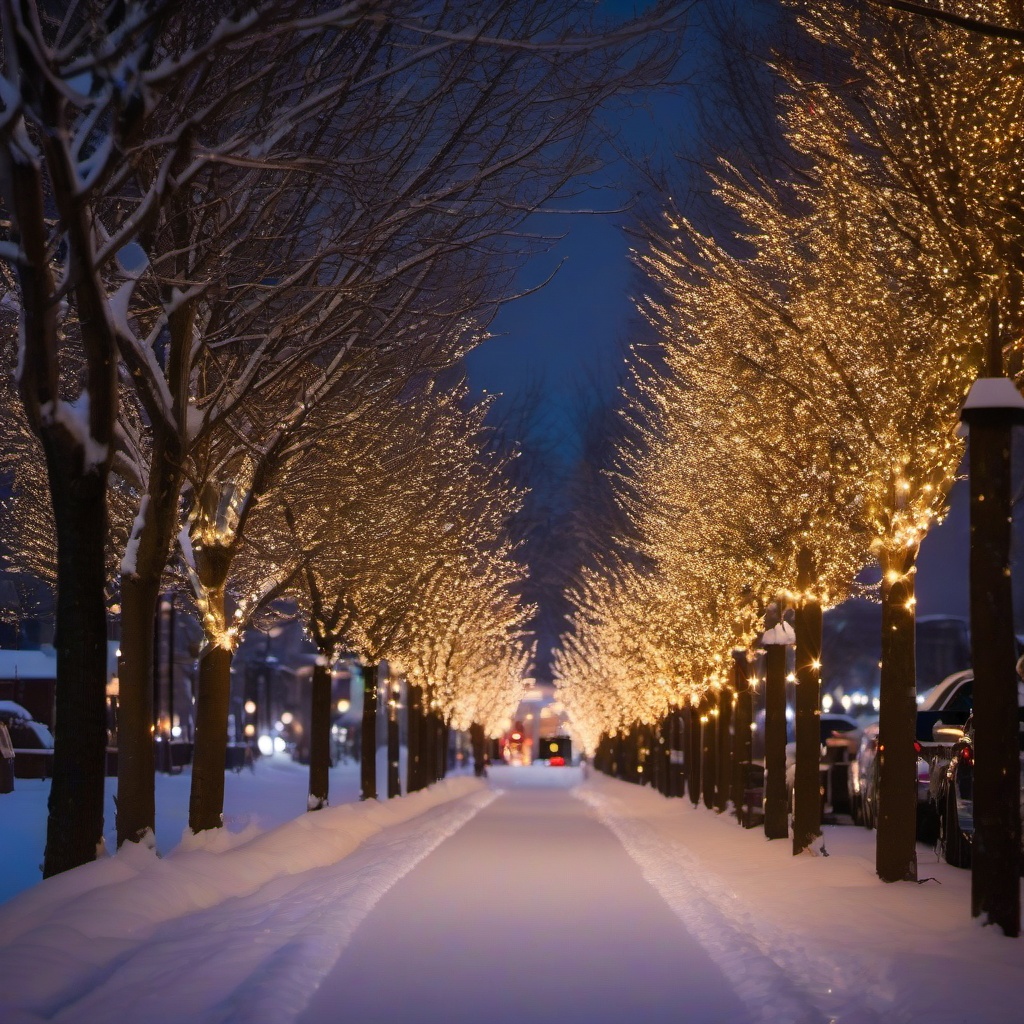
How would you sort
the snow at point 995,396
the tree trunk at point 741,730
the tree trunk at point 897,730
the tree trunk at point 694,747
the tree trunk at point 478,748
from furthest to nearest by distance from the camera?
the tree trunk at point 478,748
the tree trunk at point 694,747
the tree trunk at point 741,730
the tree trunk at point 897,730
the snow at point 995,396

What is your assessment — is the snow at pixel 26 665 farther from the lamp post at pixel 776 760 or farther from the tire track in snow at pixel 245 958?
the tire track in snow at pixel 245 958

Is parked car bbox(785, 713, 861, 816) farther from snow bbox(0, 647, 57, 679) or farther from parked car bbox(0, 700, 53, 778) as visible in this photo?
snow bbox(0, 647, 57, 679)

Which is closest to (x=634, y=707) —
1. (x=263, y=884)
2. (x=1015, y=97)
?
(x=263, y=884)

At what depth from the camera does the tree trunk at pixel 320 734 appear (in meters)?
29.0

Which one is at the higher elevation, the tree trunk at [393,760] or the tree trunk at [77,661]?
the tree trunk at [77,661]

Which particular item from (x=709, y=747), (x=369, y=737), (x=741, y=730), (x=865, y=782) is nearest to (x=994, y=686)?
(x=865, y=782)

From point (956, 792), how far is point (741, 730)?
13.2 metres

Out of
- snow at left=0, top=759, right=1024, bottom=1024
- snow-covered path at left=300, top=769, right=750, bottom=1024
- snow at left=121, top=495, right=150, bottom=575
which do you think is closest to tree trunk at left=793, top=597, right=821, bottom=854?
snow at left=0, top=759, right=1024, bottom=1024

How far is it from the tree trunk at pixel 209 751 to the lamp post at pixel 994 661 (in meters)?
11.1

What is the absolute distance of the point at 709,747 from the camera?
122 feet

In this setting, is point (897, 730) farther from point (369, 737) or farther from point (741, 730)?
point (369, 737)

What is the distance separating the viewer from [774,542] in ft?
69.1

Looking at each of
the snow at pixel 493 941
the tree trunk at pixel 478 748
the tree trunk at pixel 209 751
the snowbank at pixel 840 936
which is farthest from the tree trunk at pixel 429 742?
the snow at pixel 493 941

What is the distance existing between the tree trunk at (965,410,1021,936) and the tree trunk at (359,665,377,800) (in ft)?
76.0
